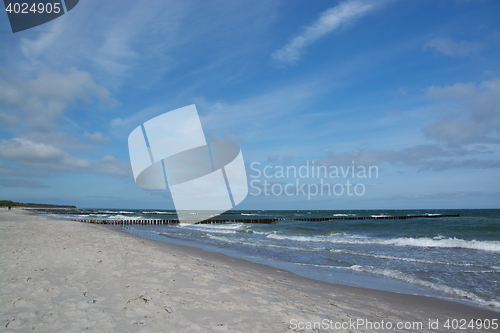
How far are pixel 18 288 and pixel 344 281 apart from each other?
25.1ft

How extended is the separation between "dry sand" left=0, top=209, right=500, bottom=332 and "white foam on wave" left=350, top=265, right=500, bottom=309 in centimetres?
84

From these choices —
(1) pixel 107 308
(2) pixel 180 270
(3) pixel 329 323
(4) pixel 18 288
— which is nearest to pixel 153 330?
(1) pixel 107 308

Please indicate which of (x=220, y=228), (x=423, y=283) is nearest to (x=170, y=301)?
(x=423, y=283)

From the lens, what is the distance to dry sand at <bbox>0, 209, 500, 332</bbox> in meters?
3.69

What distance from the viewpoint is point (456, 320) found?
541cm

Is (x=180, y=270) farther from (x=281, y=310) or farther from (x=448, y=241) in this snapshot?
(x=448, y=241)

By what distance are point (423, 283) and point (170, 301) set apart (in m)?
7.59

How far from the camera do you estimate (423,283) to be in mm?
8336

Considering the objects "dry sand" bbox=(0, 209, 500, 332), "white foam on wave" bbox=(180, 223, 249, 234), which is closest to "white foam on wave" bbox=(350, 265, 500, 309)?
"dry sand" bbox=(0, 209, 500, 332)

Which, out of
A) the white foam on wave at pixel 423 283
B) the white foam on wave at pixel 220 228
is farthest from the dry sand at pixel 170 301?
the white foam on wave at pixel 220 228

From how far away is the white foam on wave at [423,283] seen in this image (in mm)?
6781

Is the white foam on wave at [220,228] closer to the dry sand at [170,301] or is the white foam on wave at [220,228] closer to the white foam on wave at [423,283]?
the white foam on wave at [423,283]

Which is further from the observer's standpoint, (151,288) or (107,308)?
(151,288)

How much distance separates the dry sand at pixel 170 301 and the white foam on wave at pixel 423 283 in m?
0.84
